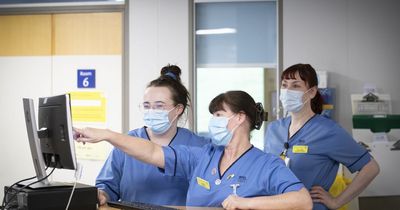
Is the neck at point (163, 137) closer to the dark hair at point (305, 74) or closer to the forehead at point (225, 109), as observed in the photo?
the forehead at point (225, 109)

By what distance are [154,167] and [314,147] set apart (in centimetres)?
86

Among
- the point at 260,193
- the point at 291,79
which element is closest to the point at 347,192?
the point at 291,79

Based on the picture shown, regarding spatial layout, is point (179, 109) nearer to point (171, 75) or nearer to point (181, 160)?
point (171, 75)

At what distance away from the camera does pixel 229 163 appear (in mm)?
2104

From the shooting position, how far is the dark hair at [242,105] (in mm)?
2152

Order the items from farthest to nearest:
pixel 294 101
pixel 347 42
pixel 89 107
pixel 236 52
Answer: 1. pixel 89 107
2. pixel 236 52
3. pixel 347 42
4. pixel 294 101

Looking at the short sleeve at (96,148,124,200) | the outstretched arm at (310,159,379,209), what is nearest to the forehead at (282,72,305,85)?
the outstretched arm at (310,159,379,209)

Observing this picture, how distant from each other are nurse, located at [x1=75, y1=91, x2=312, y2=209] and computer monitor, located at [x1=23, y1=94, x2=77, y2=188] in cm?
9

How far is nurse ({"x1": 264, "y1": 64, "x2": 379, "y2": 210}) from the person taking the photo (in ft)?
8.29

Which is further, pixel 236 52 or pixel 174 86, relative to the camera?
pixel 236 52

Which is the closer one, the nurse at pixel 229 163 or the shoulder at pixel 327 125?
the nurse at pixel 229 163

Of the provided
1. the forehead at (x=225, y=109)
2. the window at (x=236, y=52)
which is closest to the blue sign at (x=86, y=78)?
the window at (x=236, y=52)

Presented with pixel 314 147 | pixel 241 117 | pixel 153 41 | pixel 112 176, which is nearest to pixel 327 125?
pixel 314 147

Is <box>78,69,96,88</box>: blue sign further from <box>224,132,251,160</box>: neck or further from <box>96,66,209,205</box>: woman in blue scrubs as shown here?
<box>224,132,251,160</box>: neck
